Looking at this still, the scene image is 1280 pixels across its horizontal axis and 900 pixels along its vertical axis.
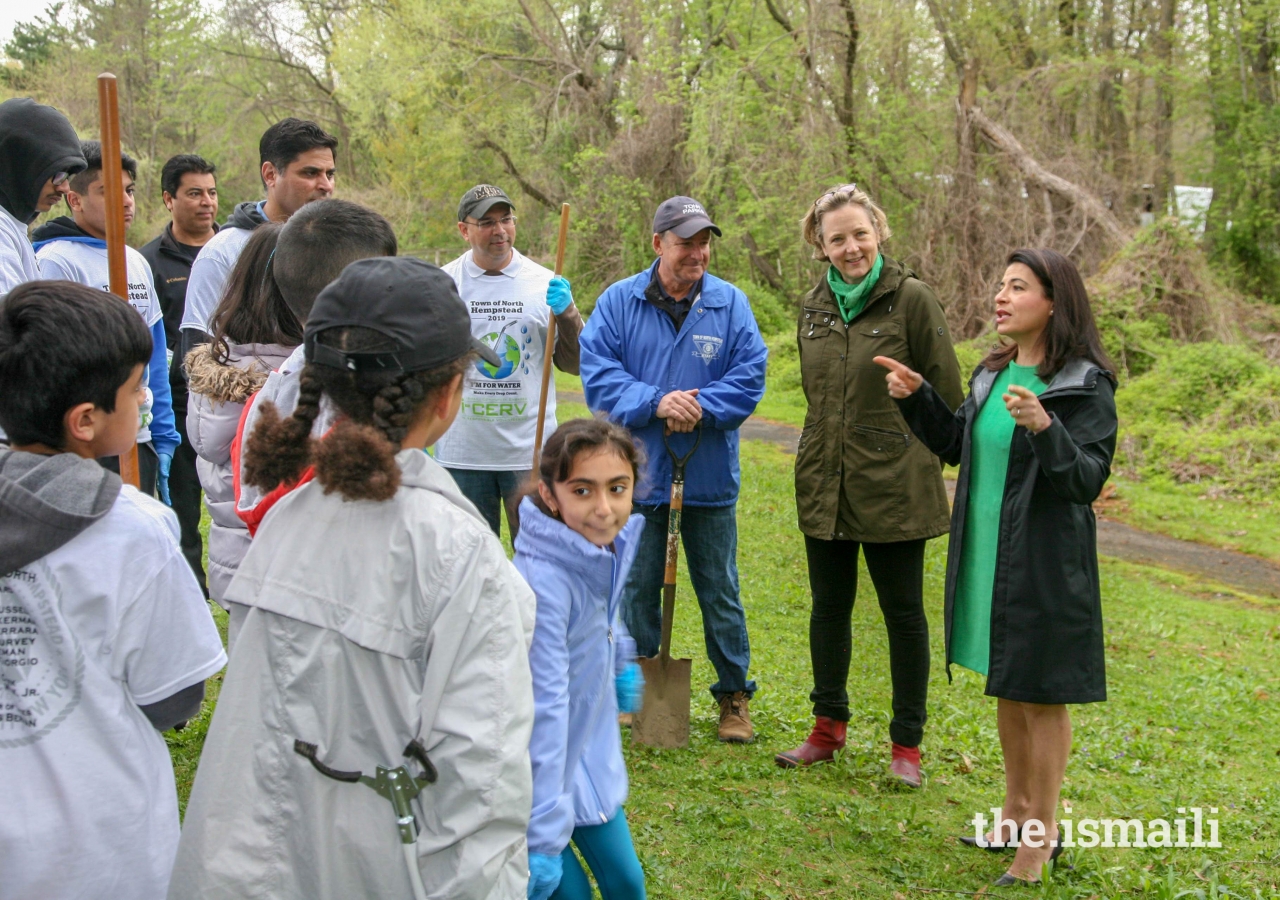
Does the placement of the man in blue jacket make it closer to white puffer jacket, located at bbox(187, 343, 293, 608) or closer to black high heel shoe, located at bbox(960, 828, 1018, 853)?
black high heel shoe, located at bbox(960, 828, 1018, 853)

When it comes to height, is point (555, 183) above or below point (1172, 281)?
above

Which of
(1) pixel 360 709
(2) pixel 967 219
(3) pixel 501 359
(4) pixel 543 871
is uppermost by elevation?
(2) pixel 967 219

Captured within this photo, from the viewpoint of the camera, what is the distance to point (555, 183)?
24.1 meters

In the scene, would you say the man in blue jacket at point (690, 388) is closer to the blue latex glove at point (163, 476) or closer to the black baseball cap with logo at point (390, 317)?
the blue latex glove at point (163, 476)

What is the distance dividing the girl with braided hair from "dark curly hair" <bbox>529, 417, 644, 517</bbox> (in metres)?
0.85

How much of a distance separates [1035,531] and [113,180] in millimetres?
2829

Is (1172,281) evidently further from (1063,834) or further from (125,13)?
(125,13)

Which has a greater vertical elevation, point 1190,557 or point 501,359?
point 501,359

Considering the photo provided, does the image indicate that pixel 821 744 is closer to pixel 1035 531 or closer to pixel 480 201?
pixel 1035 531

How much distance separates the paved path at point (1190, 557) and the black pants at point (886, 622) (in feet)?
18.2

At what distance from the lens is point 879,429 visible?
4.54m

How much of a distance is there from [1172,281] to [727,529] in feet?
39.2

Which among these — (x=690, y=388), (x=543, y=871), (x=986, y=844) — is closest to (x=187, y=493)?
(x=690, y=388)

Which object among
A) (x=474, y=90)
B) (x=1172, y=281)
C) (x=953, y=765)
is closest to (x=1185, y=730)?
(x=953, y=765)
